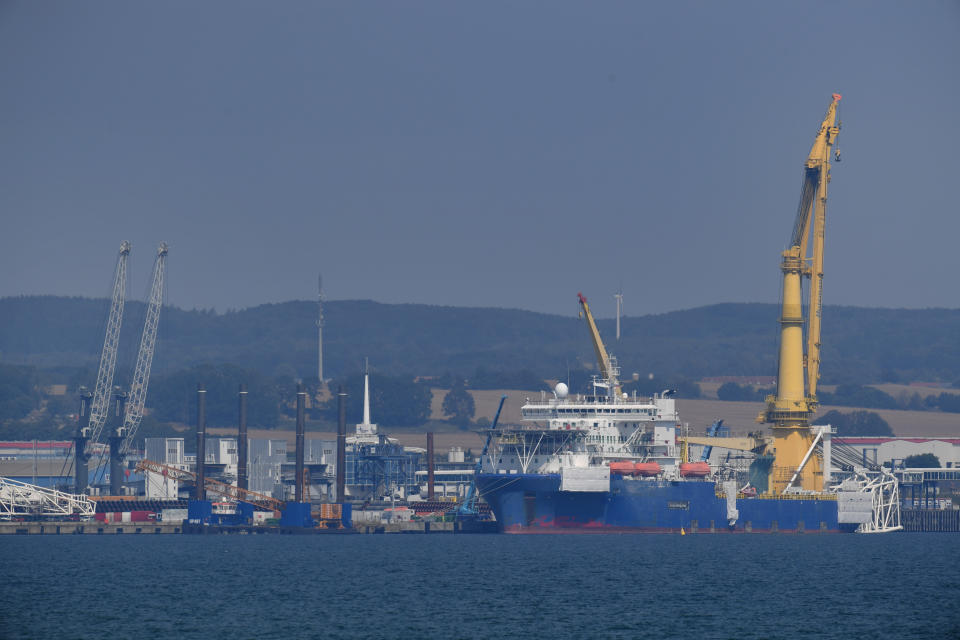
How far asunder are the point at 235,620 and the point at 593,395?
53012 mm

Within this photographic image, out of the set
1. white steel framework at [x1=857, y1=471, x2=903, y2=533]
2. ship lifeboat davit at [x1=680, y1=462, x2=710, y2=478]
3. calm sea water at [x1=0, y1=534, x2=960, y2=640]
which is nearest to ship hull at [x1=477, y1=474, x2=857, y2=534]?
ship lifeboat davit at [x1=680, y1=462, x2=710, y2=478]

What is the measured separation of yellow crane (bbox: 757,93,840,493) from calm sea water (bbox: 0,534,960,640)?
40.5 feet

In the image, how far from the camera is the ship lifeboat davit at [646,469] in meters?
102

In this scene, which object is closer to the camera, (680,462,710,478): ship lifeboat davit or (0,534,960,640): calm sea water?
(0,534,960,640): calm sea water

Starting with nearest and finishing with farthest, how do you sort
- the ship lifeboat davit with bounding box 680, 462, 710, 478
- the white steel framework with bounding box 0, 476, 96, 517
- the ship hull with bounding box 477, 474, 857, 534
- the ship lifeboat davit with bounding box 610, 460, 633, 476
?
the ship hull with bounding box 477, 474, 857, 534, the ship lifeboat davit with bounding box 610, 460, 633, 476, the ship lifeboat davit with bounding box 680, 462, 710, 478, the white steel framework with bounding box 0, 476, 96, 517

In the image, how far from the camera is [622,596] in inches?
2509

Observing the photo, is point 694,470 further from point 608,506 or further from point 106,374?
point 106,374

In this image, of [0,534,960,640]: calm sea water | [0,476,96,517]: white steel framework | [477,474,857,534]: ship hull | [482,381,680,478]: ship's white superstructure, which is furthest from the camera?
[0,476,96,517]: white steel framework

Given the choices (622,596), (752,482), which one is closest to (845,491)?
(752,482)

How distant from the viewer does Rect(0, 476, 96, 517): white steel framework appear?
415 feet

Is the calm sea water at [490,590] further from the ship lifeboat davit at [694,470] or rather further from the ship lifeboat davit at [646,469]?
the ship lifeboat davit at [694,470]

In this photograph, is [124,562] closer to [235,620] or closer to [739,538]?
[235,620]

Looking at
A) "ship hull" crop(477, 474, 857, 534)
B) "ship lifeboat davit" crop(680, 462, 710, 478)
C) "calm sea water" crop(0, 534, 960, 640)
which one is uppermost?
"ship lifeboat davit" crop(680, 462, 710, 478)

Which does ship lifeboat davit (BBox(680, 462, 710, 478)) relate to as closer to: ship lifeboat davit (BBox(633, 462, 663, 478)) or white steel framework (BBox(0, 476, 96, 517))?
ship lifeboat davit (BBox(633, 462, 663, 478))
